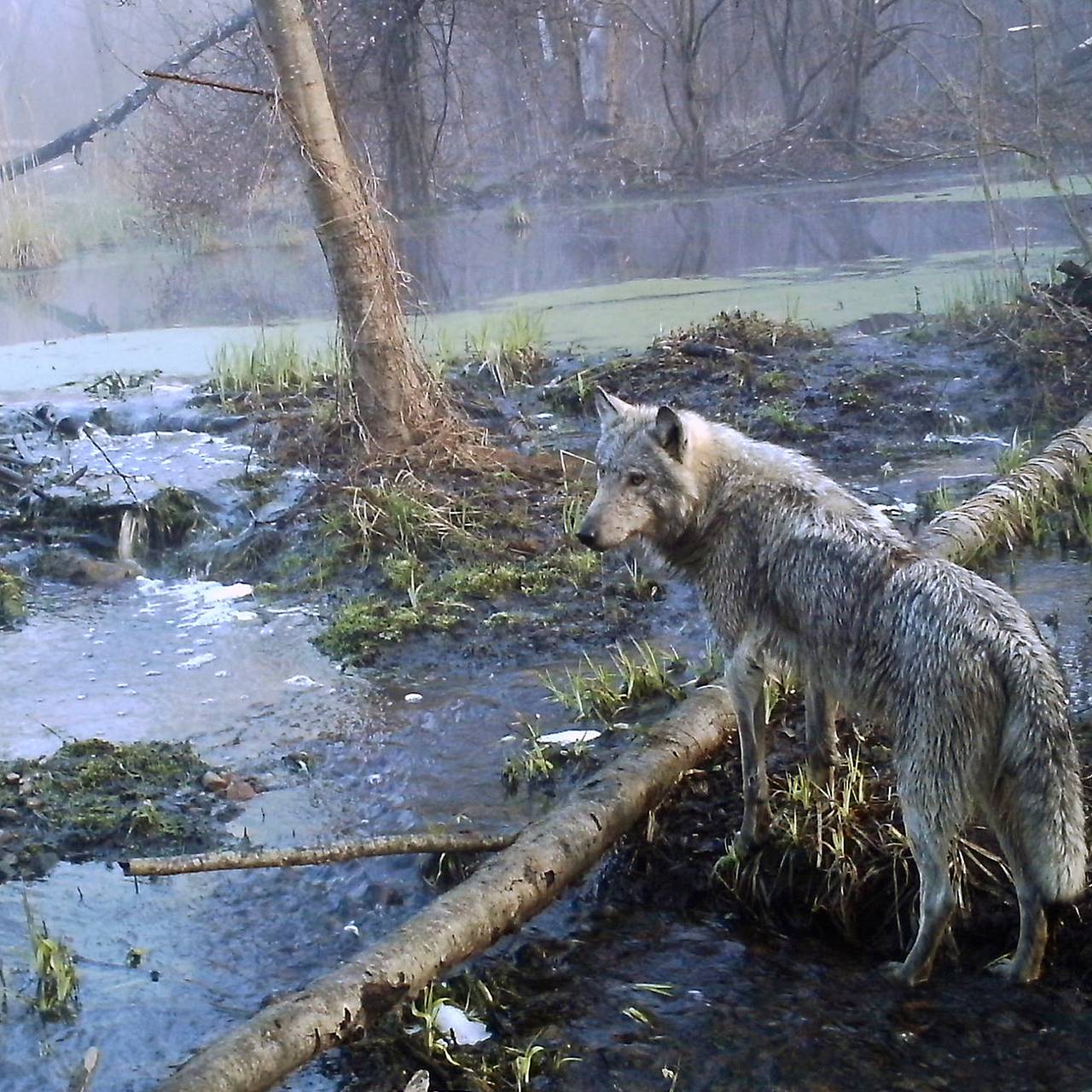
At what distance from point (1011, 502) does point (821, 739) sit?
3.18 metres

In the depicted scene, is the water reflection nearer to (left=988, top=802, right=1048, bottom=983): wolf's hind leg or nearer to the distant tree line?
the distant tree line

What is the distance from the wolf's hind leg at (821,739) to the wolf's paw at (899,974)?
2.82 ft

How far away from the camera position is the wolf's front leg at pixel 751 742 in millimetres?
4867

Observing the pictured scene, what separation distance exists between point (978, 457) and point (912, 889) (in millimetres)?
5714

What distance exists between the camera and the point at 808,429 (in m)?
10.4

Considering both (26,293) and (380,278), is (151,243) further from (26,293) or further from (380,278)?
(380,278)

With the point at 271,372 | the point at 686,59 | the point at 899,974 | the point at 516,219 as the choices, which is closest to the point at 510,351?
the point at 271,372

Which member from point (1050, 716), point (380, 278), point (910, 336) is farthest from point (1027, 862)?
point (910, 336)

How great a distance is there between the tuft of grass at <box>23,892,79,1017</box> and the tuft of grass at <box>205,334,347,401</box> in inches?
309

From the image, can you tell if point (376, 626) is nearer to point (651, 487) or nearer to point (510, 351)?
point (651, 487)

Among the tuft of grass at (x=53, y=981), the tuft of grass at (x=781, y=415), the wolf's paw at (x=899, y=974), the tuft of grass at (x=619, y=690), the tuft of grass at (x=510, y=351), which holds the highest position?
the tuft of grass at (x=510, y=351)

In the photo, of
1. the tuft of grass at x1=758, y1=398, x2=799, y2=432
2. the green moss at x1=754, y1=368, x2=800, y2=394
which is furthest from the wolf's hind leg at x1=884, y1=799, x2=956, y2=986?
the green moss at x1=754, y1=368, x2=800, y2=394

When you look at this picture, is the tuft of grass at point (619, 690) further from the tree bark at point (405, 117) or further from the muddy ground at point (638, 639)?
the tree bark at point (405, 117)

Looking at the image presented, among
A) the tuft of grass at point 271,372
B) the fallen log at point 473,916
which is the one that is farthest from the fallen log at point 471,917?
the tuft of grass at point 271,372
